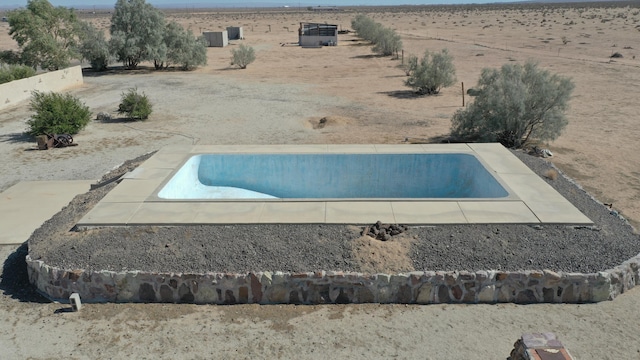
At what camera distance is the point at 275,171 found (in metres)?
14.7

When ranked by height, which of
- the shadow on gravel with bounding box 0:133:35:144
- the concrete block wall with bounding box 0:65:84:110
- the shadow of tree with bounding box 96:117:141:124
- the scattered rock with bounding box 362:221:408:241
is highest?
the concrete block wall with bounding box 0:65:84:110

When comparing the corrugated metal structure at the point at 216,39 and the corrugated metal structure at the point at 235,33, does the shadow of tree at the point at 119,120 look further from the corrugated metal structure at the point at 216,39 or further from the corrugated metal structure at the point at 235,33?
the corrugated metal structure at the point at 235,33

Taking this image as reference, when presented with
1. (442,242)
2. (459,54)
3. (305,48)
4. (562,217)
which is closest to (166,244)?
(442,242)

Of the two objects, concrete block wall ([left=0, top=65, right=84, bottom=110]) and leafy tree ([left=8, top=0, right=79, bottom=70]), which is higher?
leafy tree ([left=8, top=0, right=79, bottom=70])

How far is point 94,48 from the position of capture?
1544 inches

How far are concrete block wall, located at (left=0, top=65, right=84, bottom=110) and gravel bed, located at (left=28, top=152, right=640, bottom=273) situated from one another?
19.2m

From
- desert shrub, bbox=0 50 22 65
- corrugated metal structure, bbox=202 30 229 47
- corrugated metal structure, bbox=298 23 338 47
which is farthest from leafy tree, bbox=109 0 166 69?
corrugated metal structure, bbox=298 23 338 47

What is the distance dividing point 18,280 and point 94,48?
33.3 meters

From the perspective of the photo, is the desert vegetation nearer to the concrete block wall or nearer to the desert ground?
the desert ground

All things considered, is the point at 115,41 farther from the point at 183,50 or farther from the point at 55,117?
A: the point at 55,117

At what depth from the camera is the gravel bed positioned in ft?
30.9

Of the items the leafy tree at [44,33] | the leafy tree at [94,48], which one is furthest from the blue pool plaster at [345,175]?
the leafy tree at [94,48]

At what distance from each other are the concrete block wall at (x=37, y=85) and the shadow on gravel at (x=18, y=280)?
18.2 meters

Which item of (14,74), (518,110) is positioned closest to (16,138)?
(14,74)
